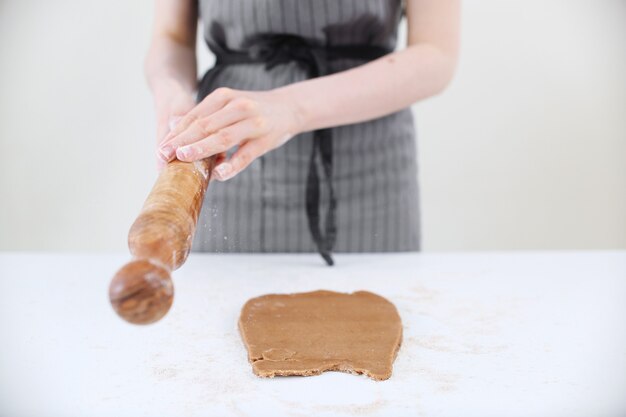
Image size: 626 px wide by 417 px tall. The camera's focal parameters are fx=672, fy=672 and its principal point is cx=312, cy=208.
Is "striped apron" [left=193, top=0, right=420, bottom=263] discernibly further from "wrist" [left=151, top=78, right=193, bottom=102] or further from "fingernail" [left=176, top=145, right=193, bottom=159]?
"fingernail" [left=176, top=145, right=193, bottom=159]

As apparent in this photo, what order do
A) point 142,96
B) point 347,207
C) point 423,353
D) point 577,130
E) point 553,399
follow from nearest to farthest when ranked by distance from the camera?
1. point 553,399
2. point 423,353
3. point 347,207
4. point 142,96
5. point 577,130

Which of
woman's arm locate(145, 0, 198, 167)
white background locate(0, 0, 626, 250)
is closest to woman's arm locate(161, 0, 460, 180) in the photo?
woman's arm locate(145, 0, 198, 167)

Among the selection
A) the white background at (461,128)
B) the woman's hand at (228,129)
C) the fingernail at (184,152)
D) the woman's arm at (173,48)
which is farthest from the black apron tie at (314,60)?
the white background at (461,128)

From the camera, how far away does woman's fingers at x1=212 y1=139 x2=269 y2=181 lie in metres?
0.81

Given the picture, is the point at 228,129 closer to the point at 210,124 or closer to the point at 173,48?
the point at 210,124

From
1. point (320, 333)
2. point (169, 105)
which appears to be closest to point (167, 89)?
point (169, 105)

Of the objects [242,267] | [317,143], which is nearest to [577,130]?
[317,143]

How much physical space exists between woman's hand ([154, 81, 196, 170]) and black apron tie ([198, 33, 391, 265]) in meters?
0.14

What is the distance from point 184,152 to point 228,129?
0.07 meters

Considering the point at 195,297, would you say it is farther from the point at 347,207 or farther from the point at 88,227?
the point at 88,227

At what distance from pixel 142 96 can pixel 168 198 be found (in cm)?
147

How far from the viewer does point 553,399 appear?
1.93 feet

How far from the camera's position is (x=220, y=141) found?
785 millimetres

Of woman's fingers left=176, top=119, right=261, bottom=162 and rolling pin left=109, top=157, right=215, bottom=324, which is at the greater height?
woman's fingers left=176, top=119, right=261, bottom=162
